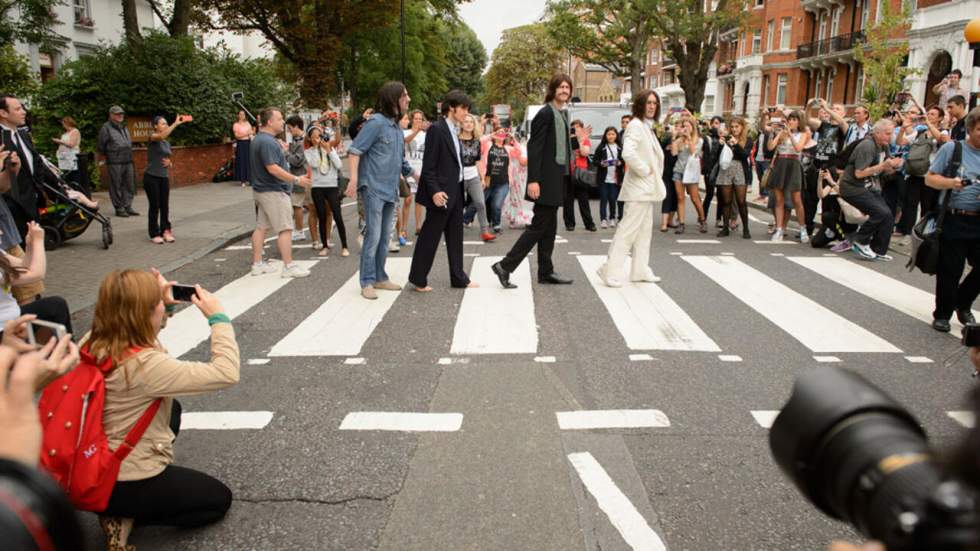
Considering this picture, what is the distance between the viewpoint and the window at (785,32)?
51.5 m

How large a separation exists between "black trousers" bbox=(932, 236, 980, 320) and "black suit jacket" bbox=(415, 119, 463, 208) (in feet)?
14.6

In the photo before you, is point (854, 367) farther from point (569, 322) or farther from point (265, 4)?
point (265, 4)

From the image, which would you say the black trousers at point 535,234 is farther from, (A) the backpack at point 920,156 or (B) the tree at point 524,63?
(B) the tree at point 524,63

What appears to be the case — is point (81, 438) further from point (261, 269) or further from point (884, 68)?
point (884, 68)

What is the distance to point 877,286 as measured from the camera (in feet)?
26.8

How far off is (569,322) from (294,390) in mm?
2634

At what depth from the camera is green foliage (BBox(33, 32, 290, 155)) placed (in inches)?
709

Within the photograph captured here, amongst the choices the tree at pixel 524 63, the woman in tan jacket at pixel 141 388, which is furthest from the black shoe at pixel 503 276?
the tree at pixel 524 63

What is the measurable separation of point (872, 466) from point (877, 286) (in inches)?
307

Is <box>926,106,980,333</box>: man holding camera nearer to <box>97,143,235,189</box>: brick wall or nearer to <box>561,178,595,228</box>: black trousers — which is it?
<box>561,178,595,228</box>: black trousers

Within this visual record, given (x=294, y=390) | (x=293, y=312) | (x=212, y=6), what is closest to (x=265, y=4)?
(x=212, y=6)

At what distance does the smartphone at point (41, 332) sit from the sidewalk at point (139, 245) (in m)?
5.27

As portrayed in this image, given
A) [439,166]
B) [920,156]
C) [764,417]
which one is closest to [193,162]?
[439,166]

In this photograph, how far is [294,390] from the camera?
499 centimetres
